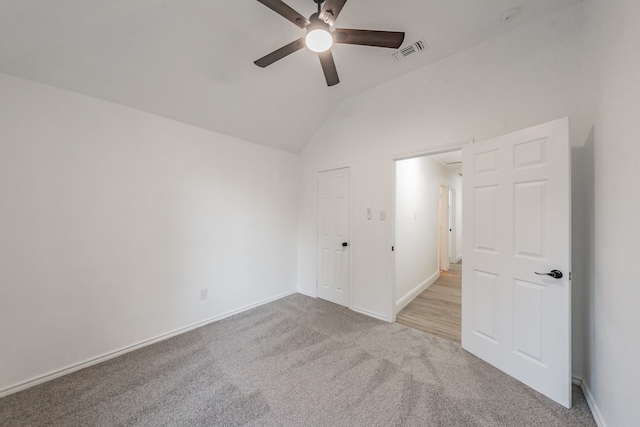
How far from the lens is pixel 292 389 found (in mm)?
1768

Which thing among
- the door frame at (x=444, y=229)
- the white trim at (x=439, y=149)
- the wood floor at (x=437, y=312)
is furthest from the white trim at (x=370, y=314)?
the door frame at (x=444, y=229)

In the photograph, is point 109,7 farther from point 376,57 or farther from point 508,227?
point 508,227

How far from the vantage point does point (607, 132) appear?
4.77 ft

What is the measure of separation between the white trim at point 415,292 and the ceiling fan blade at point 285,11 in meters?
3.28

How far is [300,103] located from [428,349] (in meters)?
3.28

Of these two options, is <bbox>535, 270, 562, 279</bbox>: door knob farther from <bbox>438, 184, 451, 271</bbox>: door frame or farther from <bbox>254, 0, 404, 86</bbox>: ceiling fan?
<bbox>438, 184, 451, 271</bbox>: door frame

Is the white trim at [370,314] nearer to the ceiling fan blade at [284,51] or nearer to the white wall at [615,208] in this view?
the white wall at [615,208]

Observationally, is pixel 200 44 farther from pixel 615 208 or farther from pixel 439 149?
pixel 615 208

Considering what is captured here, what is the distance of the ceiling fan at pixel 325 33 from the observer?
55.2 inches

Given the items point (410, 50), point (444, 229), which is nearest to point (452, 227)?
point (444, 229)

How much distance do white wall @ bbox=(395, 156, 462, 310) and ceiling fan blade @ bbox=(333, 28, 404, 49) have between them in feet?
5.51

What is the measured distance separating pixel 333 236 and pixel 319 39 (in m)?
2.50

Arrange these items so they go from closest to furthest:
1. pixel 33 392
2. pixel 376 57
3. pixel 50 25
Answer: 1. pixel 50 25
2. pixel 33 392
3. pixel 376 57

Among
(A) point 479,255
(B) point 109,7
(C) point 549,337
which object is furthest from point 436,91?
(B) point 109,7
